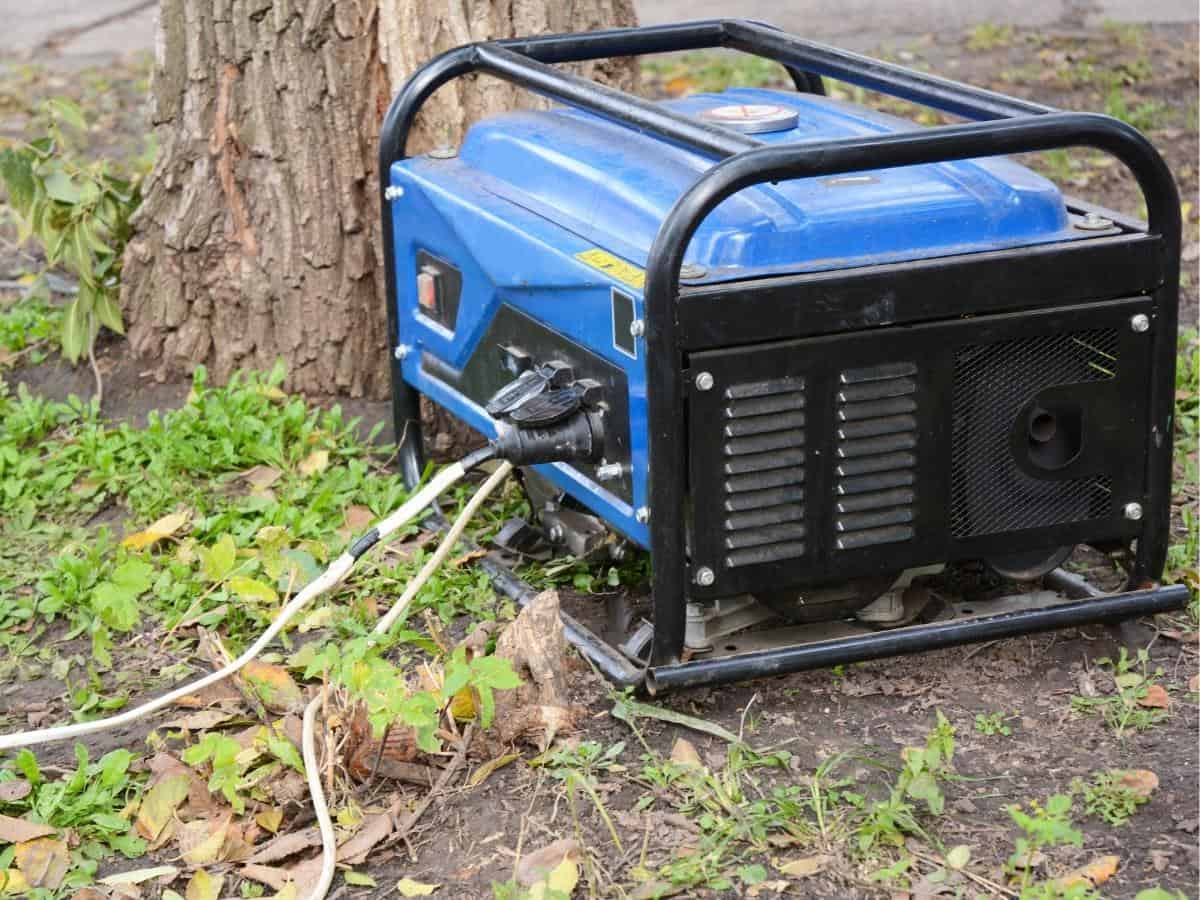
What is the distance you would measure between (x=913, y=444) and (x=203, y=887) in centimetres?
120

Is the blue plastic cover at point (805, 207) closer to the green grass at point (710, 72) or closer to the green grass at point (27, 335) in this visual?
the green grass at point (27, 335)

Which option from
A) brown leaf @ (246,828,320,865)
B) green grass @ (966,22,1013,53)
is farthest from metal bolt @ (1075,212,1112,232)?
green grass @ (966,22,1013,53)

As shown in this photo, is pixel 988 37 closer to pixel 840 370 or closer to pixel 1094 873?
pixel 840 370

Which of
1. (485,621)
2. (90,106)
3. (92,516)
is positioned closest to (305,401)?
(92,516)

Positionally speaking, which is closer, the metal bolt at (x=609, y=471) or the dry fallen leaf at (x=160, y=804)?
the dry fallen leaf at (x=160, y=804)

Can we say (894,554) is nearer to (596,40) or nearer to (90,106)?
(596,40)

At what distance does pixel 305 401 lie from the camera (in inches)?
154

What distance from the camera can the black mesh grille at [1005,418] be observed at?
2535mm

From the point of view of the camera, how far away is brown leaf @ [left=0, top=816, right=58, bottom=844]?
96.7 inches

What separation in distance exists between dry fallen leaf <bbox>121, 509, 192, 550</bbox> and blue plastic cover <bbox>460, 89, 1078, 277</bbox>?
3.28 ft

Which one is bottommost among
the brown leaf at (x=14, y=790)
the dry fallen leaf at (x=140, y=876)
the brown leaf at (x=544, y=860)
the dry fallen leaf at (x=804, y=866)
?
the dry fallen leaf at (x=140, y=876)

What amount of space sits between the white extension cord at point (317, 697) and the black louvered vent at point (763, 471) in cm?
51

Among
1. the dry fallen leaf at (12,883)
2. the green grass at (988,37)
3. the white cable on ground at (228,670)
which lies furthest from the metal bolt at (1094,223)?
the green grass at (988,37)

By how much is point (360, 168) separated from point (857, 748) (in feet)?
6.19
